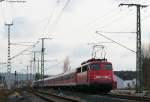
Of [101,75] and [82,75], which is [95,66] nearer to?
[101,75]

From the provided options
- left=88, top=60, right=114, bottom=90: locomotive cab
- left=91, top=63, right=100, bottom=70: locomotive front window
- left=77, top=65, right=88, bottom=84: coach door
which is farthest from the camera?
left=77, top=65, right=88, bottom=84: coach door

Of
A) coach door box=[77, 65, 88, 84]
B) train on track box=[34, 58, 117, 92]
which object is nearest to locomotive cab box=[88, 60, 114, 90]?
train on track box=[34, 58, 117, 92]

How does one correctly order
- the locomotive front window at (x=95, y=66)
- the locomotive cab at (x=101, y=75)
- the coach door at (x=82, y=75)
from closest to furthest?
the locomotive cab at (x=101, y=75)
the locomotive front window at (x=95, y=66)
the coach door at (x=82, y=75)

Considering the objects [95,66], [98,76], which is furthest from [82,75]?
[98,76]

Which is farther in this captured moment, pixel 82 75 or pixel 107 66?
pixel 82 75

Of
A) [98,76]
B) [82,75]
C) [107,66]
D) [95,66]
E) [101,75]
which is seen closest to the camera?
[98,76]

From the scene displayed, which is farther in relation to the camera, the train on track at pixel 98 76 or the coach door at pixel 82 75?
the coach door at pixel 82 75

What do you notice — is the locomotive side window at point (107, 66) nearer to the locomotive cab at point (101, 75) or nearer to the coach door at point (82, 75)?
the locomotive cab at point (101, 75)

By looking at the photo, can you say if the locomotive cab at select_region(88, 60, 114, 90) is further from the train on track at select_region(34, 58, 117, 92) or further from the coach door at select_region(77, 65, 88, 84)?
the coach door at select_region(77, 65, 88, 84)

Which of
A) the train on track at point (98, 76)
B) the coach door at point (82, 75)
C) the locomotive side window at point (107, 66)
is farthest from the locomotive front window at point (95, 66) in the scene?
the coach door at point (82, 75)

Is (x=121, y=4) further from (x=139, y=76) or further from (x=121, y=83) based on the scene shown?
(x=121, y=83)

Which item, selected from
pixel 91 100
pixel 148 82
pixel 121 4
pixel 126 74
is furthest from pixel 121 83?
pixel 91 100

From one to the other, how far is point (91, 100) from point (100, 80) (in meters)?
14.7

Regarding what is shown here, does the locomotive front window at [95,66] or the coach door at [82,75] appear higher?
the locomotive front window at [95,66]
